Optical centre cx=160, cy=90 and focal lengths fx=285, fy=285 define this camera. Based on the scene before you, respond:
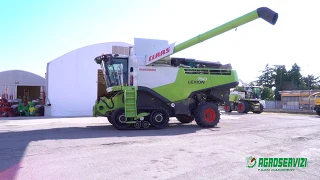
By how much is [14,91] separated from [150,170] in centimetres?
3001

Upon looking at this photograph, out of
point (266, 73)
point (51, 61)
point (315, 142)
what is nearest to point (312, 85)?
point (266, 73)

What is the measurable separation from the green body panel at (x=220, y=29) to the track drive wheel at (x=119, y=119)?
333 cm

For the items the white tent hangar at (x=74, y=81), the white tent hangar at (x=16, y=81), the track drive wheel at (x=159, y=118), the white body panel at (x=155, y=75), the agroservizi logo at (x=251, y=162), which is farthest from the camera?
the white tent hangar at (x=16, y=81)

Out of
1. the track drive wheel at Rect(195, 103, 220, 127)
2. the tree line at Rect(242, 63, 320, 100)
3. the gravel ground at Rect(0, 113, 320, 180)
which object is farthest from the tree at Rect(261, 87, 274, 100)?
the gravel ground at Rect(0, 113, 320, 180)

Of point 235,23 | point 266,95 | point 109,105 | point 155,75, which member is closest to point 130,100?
point 109,105

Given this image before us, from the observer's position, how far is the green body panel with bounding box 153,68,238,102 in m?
12.5

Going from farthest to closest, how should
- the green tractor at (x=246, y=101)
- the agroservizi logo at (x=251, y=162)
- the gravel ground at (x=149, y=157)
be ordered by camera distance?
the green tractor at (x=246, y=101) < the agroservizi logo at (x=251, y=162) < the gravel ground at (x=149, y=157)

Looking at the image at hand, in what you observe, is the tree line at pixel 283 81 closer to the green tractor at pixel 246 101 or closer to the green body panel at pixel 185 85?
the green tractor at pixel 246 101

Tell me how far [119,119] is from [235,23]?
5776 mm

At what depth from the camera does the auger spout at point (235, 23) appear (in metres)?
9.63

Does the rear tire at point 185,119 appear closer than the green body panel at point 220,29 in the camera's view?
No

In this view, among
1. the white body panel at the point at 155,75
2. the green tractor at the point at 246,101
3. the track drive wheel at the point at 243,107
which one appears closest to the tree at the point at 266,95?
the green tractor at the point at 246,101

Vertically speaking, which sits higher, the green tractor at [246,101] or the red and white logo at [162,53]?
the red and white logo at [162,53]

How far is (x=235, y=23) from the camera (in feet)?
34.1
